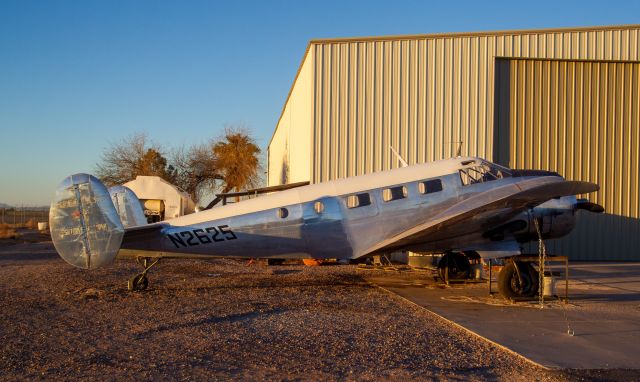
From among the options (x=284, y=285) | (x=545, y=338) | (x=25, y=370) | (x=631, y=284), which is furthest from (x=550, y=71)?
(x=25, y=370)

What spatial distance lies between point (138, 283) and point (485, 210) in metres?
8.50

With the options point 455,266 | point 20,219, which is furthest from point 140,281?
point 20,219

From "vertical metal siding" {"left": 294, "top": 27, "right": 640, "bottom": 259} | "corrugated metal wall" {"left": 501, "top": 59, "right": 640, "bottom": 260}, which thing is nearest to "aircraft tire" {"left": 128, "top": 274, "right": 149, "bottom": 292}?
"vertical metal siding" {"left": 294, "top": 27, "right": 640, "bottom": 259}

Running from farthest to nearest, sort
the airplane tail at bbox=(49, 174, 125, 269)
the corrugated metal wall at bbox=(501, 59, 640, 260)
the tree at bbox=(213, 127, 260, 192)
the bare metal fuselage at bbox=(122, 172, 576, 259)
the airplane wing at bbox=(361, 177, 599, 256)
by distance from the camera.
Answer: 1. the tree at bbox=(213, 127, 260, 192)
2. the corrugated metal wall at bbox=(501, 59, 640, 260)
3. the bare metal fuselage at bbox=(122, 172, 576, 259)
4. the airplane wing at bbox=(361, 177, 599, 256)
5. the airplane tail at bbox=(49, 174, 125, 269)

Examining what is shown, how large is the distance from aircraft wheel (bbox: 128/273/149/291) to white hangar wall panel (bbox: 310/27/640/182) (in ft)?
33.1

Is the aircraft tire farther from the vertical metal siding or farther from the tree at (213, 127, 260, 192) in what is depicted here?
the tree at (213, 127, 260, 192)

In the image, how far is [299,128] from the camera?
90.0 ft

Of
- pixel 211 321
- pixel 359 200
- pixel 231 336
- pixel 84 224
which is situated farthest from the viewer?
pixel 359 200

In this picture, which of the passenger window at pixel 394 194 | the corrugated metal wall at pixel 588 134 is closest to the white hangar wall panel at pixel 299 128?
the corrugated metal wall at pixel 588 134

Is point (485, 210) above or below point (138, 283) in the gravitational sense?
above

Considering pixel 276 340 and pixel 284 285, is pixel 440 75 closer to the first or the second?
pixel 284 285

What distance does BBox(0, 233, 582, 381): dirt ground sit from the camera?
6.95 m

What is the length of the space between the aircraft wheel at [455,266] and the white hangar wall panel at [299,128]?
8.19 metres

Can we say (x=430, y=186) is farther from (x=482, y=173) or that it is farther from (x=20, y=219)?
(x=20, y=219)
